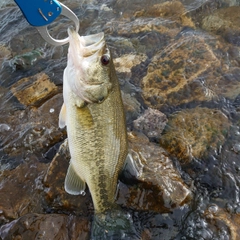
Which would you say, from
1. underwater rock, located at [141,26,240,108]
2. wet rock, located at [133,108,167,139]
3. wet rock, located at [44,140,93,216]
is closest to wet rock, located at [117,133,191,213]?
wet rock, located at [44,140,93,216]

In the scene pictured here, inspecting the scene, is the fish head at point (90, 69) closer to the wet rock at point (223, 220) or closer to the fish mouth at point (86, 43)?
the fish mouth at point (86, 43)

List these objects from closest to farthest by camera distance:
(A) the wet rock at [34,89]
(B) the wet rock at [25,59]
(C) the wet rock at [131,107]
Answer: (C) the wet rock at [131,107]
(A) the wet rock at [34,89]
(B) the wet rock at [25,59]

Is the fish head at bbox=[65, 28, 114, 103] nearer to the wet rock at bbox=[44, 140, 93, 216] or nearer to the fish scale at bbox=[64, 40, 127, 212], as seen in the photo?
the fish scale at bbox=[64, 40, 127, 212]

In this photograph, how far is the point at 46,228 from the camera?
3512 millimetres

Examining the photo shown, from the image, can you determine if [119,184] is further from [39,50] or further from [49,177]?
[39,50]

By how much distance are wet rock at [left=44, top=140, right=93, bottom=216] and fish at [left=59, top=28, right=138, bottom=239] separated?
0.40 m

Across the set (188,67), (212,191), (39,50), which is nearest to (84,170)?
(212,191)

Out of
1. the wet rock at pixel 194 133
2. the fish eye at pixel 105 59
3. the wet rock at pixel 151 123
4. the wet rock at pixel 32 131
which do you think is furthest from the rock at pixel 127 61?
the fish eye at pixel 105 59

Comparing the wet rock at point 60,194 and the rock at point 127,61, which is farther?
the rock at point 127,61

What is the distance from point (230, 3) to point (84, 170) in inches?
229

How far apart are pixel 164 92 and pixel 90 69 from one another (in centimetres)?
245

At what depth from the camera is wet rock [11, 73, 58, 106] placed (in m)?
5.38

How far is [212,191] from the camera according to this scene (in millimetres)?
3973

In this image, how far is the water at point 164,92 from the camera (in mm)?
3781
